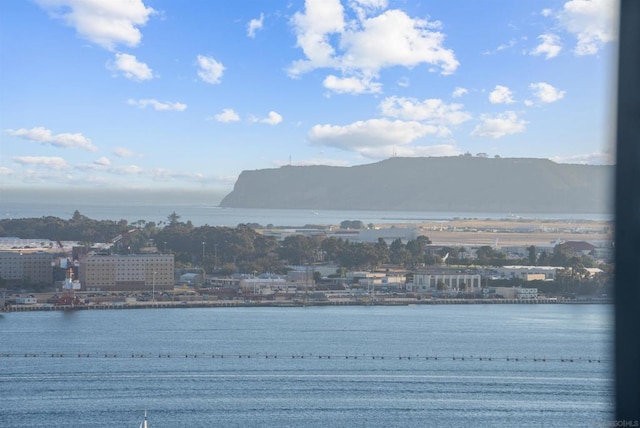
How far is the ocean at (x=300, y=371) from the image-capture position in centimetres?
431

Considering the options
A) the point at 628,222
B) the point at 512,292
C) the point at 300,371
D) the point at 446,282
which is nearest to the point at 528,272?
the point at 512,292

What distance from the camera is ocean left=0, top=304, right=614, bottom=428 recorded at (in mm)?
→ 4312

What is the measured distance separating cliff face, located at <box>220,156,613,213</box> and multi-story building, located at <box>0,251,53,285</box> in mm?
18087

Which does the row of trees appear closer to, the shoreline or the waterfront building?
the waterfront building

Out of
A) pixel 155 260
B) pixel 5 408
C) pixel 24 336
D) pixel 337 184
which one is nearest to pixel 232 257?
pixel 155 260

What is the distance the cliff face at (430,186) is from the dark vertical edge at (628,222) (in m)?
26.2

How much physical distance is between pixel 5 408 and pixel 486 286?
346 inches

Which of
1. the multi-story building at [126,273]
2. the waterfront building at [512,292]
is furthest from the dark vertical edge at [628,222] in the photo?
the multi-story building at [126,273]

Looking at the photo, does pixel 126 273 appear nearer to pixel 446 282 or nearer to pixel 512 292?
pixel 446 282

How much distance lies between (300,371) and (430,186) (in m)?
29.0

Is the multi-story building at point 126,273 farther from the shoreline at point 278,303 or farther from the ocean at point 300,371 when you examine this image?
the ocean at point 300,371

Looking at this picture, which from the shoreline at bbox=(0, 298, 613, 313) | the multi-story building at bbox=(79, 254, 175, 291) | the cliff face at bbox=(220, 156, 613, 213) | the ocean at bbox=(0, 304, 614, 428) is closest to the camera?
the ocean at bbox=(0, 304, 614, 428)

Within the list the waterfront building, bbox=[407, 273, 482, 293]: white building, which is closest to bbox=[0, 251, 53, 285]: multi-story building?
bbox=[407, 273, 482, 293]: white building

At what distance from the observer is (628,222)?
856 millimetres
